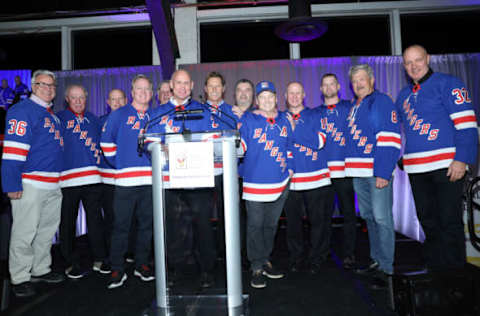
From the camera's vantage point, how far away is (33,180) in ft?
8.83

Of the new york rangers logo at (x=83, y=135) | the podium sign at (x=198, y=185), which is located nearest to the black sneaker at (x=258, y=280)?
the podium sign at (x=198, y=185)

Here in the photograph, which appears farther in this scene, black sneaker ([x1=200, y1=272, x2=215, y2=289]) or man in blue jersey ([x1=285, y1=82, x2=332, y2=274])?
man in blue jersey ([x1=285, y1=82, x2=332, y2=274])

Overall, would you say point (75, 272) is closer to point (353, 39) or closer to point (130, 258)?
point (130, 258)

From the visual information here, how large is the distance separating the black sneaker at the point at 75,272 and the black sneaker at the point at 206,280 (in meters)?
1.66

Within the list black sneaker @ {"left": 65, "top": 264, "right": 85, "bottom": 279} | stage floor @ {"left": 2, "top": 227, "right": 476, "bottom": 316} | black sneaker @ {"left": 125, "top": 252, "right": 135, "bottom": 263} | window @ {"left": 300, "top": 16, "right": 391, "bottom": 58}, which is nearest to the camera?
stage floor @ {"left": 2, "top": 227, "right": 476, "bottom": 316}

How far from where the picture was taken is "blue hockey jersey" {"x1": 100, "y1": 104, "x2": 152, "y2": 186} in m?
2.66

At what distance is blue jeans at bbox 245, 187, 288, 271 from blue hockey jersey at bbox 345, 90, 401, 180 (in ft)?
2.22

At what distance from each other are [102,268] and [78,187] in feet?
2.65

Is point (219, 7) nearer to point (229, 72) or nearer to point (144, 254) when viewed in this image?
point (229, 72)

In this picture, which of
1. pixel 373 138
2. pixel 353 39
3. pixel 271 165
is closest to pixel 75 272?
pixel 271 165

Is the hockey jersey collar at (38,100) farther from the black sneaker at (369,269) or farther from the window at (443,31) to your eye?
the window at (443,31)

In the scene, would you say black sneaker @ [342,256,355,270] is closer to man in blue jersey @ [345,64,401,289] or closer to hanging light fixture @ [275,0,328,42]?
man in blue jersey @ [345,64,401,289]

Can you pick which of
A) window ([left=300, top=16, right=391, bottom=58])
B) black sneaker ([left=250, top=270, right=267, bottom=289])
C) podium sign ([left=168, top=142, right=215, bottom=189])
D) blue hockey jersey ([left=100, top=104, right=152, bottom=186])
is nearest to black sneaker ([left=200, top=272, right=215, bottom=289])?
podium sign ([left=168, top=142, right=215, bottom=189])

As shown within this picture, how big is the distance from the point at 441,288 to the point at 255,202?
135cm
